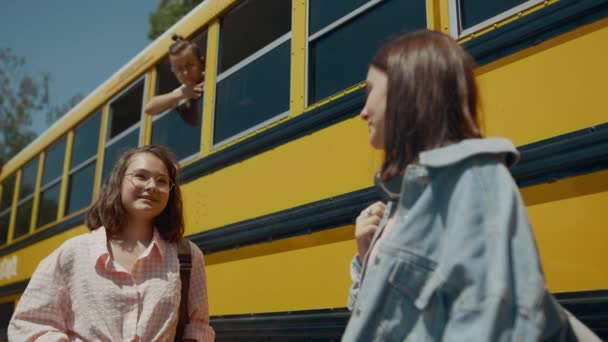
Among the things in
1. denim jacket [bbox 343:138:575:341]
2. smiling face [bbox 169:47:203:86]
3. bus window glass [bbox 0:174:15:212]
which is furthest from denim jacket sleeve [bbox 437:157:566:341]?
bus window glass [bbox 0:174:15:212]

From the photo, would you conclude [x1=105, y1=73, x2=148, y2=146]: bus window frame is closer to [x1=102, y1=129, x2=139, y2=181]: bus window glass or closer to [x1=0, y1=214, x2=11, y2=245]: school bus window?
[x1=102, y1=129, x2=139, y2=181]: bus window glass

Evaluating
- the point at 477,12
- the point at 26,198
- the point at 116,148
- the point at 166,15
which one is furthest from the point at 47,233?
the point at 166,15

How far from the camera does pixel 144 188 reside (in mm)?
1503

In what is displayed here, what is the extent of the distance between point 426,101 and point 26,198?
4903 millimetres

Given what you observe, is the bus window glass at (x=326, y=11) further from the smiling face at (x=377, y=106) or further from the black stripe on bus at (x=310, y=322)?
the smiling face at (x=377, y=106)

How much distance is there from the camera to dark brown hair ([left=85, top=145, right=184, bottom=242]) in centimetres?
147

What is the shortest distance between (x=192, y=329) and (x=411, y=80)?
0.83m

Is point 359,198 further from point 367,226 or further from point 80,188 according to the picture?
point 80,188

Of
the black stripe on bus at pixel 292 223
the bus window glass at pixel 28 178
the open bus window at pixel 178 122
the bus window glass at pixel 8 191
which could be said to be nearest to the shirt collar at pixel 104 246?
the black stripe on bus at pixel 292 223

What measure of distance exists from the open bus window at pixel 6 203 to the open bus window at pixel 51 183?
0.99 m

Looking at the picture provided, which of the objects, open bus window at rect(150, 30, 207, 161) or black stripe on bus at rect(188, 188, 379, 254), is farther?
open bus window at rect(150, 30, 207, 161)

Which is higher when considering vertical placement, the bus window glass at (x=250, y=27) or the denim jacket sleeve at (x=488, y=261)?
the bus window glass at (x=250, y=27)

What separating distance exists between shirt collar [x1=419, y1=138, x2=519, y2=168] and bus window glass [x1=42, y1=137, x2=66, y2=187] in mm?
3992

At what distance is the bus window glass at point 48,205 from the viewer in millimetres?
4402
